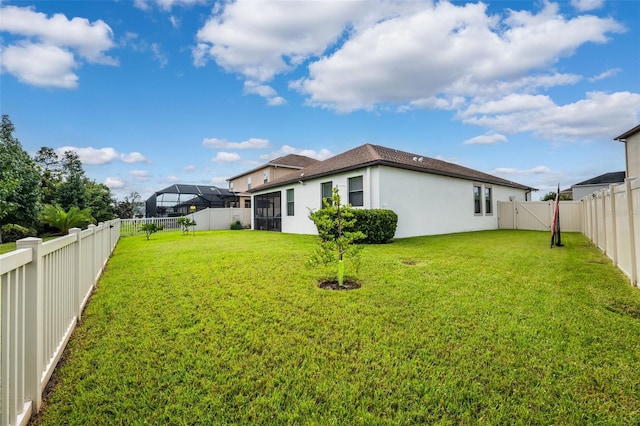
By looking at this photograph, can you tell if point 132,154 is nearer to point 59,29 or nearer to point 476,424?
point 59,29

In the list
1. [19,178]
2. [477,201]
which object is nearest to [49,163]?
[19,178]

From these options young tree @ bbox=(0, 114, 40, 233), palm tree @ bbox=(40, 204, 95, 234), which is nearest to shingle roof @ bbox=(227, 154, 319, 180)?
palm tree @ bbox=(40, 204, 95, 234)

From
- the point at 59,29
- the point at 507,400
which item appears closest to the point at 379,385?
the point at 507,400

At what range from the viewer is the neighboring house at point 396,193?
1212 centimetres

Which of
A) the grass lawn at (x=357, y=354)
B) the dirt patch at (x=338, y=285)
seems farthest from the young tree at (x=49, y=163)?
the dirt patch at (x=338, y=285)

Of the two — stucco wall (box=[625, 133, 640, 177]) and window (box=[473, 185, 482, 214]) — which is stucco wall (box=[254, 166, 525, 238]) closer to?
window (box=[473, 185, 482, 214])

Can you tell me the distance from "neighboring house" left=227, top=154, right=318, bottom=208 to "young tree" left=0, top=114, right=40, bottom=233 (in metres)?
13.4

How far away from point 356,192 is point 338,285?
26.9ft

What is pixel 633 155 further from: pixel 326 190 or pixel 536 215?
pixel 326 190

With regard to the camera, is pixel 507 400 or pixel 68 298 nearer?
pixel 507 400

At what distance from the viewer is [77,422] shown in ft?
6.62

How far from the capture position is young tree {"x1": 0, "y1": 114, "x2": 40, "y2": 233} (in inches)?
644

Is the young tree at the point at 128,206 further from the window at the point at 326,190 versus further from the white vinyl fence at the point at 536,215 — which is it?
the white vinyl fence at the point at 536,215

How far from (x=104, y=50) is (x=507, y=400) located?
14.7m
